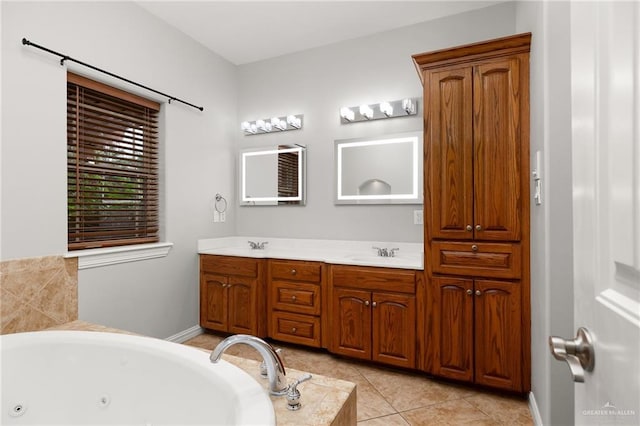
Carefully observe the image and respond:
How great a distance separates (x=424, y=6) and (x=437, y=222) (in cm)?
179

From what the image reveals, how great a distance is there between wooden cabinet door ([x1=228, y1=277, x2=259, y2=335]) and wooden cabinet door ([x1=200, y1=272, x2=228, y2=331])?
8 cm

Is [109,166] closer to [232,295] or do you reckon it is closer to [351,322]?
[232,295]

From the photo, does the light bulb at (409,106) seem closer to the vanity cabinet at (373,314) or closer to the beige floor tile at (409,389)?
the vanity cabinet at (373,314)

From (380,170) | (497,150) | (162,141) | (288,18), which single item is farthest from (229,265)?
(497,150)

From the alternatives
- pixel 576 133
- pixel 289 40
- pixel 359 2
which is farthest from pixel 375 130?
pixel 576 133

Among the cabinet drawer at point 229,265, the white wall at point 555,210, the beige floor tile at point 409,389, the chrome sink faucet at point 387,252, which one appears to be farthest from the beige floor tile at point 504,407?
the cabinet drawer at point 229,265

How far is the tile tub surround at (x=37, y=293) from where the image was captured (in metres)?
1.92

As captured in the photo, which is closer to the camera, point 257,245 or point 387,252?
point 387,252

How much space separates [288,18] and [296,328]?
266 centimetres

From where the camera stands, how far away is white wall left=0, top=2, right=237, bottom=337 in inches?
78.0

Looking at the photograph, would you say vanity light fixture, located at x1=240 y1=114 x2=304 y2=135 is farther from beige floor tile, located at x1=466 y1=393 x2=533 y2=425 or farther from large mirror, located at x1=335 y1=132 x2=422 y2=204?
beige floor tile, located at x1=466 y1=393 x2=533 y2=425

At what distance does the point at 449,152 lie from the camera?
233 cm

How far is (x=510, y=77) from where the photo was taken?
7.11 feet

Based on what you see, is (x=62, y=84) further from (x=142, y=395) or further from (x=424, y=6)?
(x=424, y=6)
